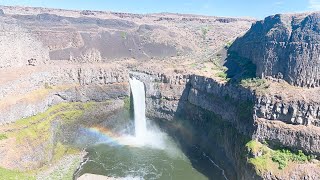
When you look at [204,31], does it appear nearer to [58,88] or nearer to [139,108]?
[139,108]

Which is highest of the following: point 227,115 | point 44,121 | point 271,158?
point 227,115

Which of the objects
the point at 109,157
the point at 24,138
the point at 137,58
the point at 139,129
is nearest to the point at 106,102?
the point at 139,129

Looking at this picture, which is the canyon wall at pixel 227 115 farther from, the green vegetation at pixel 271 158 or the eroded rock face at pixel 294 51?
the eroded rock face at pixel 294 51

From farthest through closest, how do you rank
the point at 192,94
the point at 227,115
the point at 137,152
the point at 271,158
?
the point at 192,94 < the point at 137,152 < the point at 227,115 < the point at 271,158

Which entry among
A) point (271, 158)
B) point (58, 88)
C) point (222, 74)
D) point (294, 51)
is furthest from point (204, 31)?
point (271, 158)

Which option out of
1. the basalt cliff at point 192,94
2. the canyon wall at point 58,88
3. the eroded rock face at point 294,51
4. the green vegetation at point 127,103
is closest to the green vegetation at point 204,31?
the basalt cliff at point 192,94

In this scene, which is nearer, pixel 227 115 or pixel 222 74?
pixel 227 115

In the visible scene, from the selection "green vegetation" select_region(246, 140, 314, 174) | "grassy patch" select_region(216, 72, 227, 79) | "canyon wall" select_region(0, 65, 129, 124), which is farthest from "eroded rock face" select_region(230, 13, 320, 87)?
"canyon wall" select_region(0, 65, 129, 124)
